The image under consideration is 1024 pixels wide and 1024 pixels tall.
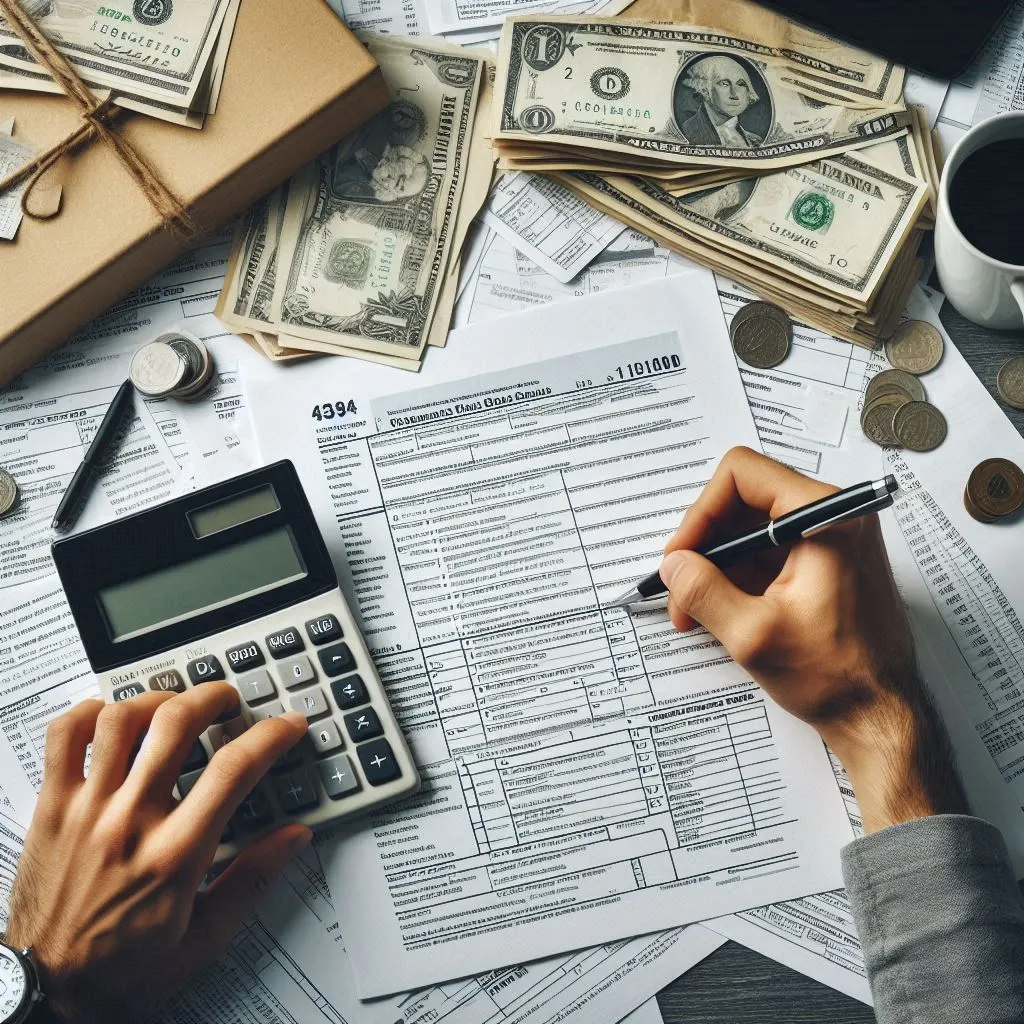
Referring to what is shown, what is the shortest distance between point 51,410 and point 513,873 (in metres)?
0.50

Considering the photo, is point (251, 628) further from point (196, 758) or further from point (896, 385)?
point (896, 385)

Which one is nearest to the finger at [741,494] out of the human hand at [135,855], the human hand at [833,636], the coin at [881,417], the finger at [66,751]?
the human hand at [833,636]

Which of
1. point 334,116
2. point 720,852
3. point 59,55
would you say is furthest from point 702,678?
point 59,55

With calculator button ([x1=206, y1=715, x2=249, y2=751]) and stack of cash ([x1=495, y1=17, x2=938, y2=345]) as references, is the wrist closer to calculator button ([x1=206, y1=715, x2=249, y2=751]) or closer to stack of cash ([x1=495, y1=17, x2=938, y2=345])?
stack of cash ([x1=495, y1=17, x2=938, y2=345])

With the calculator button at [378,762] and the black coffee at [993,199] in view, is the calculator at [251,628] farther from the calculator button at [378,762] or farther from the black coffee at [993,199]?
the black coffee at [993,199]

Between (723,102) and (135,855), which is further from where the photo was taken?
(723,102)

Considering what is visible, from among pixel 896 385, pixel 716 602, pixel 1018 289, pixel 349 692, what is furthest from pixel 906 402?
pixel 349 692

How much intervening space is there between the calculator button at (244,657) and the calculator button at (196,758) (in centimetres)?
6

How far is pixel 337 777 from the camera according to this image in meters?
0.70

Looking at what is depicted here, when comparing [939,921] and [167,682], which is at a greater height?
[167,682]

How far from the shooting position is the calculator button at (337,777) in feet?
2.30

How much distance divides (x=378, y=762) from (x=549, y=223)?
43 cm

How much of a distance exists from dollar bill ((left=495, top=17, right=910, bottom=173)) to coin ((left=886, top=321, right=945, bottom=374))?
147mm

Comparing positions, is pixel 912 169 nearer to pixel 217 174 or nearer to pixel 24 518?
pixel 217 174
